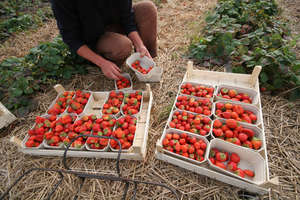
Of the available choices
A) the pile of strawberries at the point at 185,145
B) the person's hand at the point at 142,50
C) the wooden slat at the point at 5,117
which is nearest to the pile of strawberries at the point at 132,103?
the pile of strawberries at the point at 185,145

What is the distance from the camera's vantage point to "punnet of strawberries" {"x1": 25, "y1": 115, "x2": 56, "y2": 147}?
1.85m

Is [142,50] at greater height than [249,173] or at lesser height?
greater

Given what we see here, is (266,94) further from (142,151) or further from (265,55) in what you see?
(142,151)

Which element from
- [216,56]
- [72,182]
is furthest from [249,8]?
[72,182]

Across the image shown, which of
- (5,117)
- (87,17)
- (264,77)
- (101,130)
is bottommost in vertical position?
(5,117)

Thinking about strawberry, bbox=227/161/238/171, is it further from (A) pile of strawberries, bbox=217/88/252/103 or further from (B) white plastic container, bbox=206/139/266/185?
(A) pile of strawberries, bbox=217/88/252/103

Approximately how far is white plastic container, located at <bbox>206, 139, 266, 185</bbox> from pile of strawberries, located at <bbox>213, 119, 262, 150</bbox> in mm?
70

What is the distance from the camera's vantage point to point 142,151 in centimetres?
167

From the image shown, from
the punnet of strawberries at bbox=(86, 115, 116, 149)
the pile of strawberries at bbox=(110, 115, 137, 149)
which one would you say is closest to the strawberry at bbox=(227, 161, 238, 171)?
the pile of strawberries at bbox=(110, 115, 137, 149)

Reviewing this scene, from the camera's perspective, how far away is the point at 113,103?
6.89ft

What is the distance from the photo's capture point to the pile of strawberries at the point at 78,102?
206 cm

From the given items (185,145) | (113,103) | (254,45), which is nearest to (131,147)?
(185,145)

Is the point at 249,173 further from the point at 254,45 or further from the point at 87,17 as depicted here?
the point at 87,17

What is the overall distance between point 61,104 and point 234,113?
6.88ft
